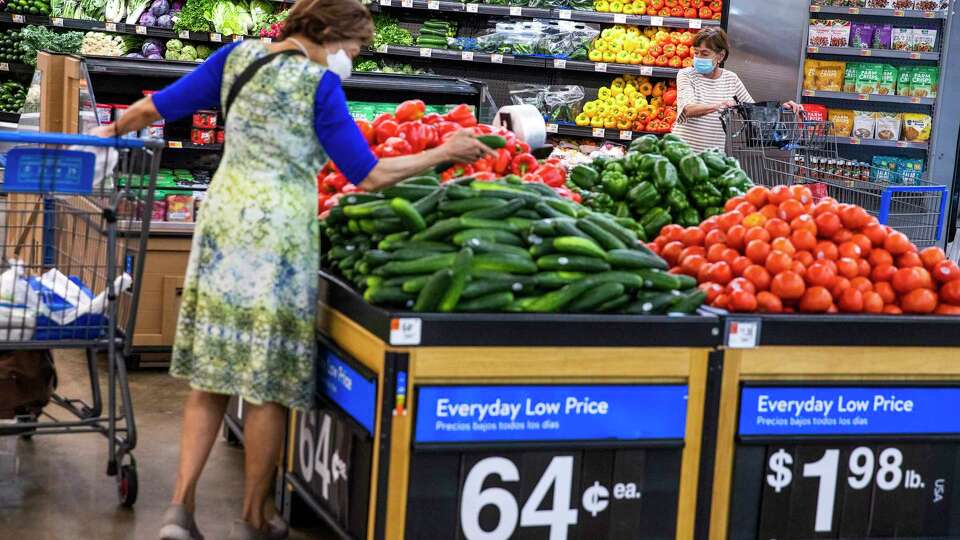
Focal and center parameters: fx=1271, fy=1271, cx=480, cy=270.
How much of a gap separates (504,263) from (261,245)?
66cm

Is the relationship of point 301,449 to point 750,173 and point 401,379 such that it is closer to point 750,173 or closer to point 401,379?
point 401,379

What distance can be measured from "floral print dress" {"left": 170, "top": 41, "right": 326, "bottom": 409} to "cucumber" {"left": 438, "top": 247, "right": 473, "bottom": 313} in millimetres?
481

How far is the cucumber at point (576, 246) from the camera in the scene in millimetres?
3369

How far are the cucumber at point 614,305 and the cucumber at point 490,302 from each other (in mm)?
257

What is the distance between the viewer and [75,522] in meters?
3.94

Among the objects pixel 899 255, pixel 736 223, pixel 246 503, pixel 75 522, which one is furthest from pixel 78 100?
pixel 899 255

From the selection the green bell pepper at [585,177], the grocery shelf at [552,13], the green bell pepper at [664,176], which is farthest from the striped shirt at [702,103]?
the green bell pepper at [664,176]

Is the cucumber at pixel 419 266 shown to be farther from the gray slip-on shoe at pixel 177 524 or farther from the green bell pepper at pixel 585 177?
the green bell pepper at pixel 585 177

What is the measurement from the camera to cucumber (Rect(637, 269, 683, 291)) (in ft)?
11.3

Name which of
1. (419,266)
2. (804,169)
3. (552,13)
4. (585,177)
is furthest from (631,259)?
(552,13)

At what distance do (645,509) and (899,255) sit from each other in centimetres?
112

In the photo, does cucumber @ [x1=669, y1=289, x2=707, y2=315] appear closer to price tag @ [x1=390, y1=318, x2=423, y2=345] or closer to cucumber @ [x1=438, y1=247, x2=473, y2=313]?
cucumber @ [x1=438, y1=247, x2=473, y2=313]

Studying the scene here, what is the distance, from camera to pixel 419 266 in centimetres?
327

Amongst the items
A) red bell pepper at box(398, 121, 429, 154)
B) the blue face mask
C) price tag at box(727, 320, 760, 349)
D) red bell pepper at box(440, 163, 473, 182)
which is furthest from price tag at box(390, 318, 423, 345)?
the blue face mask
